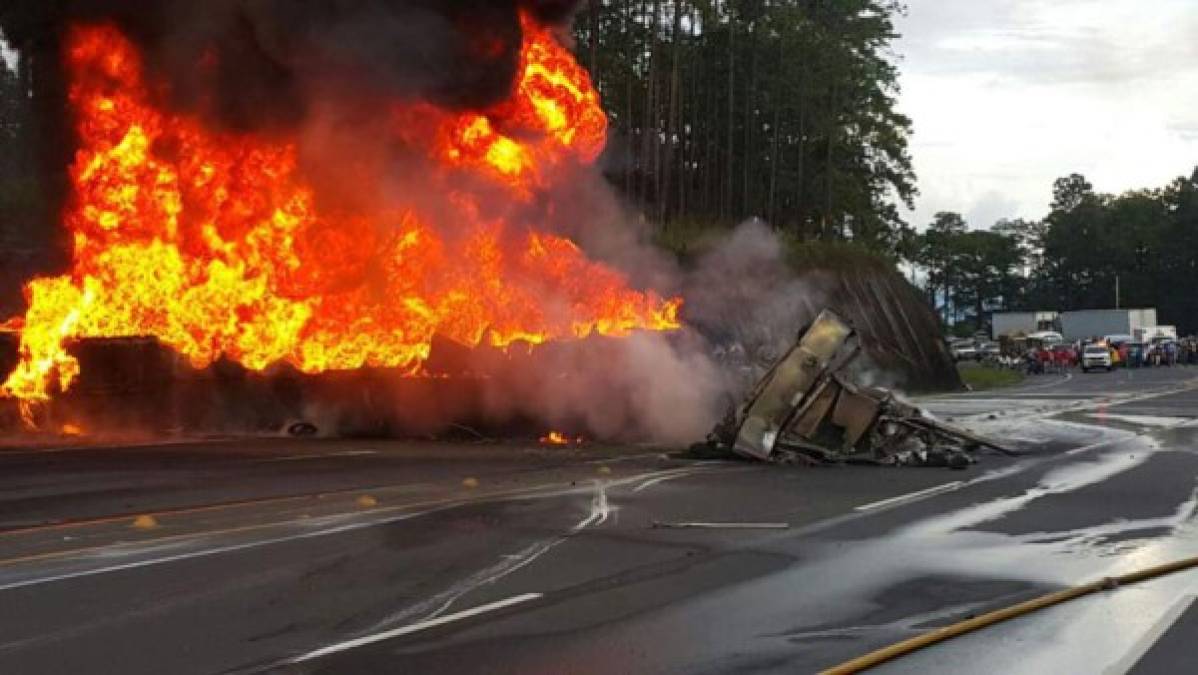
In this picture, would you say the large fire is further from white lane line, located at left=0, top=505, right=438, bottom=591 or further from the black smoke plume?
white lane line, located at left=0, top=505, right=438, bottom=591

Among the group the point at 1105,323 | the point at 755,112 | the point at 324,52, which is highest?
the point at 755,112

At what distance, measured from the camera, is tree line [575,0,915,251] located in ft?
118

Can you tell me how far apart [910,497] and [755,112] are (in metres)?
36.3

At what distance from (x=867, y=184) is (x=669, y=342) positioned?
136 ft

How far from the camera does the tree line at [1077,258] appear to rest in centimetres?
11406

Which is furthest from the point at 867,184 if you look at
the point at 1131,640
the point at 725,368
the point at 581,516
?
the point at 1131,640

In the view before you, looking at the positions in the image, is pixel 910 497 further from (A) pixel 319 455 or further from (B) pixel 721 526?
(A) pixel 319 455

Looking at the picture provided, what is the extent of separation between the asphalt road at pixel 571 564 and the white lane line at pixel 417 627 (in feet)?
0.08

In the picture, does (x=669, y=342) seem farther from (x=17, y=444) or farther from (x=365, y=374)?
(x=17, y=444)

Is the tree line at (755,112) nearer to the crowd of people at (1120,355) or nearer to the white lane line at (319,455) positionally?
the crowd of people at (1120,355)

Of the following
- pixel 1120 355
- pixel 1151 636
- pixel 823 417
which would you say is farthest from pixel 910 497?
pixel 1120 355

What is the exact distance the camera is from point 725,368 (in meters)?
18.8

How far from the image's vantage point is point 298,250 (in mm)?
19641

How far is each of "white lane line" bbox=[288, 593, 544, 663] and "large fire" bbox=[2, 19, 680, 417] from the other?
11.9 meters
